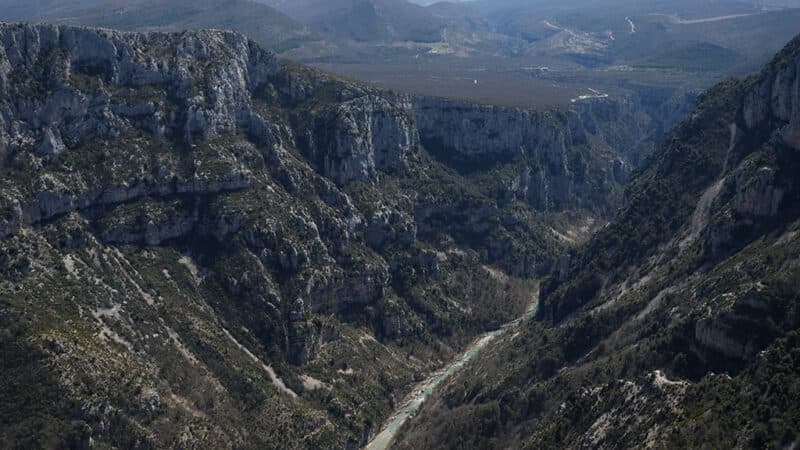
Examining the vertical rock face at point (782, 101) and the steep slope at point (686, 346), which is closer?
the steep slope at point (686, 346)

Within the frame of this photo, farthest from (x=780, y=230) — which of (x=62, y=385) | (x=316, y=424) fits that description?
(x=62, y=385)

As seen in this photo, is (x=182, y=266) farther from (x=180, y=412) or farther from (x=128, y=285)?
(x=180, y=412)

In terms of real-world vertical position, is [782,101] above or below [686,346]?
above

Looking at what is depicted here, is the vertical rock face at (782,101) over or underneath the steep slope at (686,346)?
over

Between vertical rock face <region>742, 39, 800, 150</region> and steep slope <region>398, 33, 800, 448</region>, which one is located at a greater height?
vertical rock face <region>742, 39, 800, 150</region>

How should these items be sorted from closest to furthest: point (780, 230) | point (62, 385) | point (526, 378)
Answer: point (62, 385)
point (780, 230)
point (526, 378)

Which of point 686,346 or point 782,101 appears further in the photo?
point 782,101

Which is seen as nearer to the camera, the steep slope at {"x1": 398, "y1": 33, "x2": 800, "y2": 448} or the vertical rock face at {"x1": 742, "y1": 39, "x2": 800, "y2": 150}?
the steep slope at {"x1": 398, "y1": 33, "x2": 800, "y2": 448}

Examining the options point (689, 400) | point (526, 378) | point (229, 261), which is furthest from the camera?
point (229, 261)
